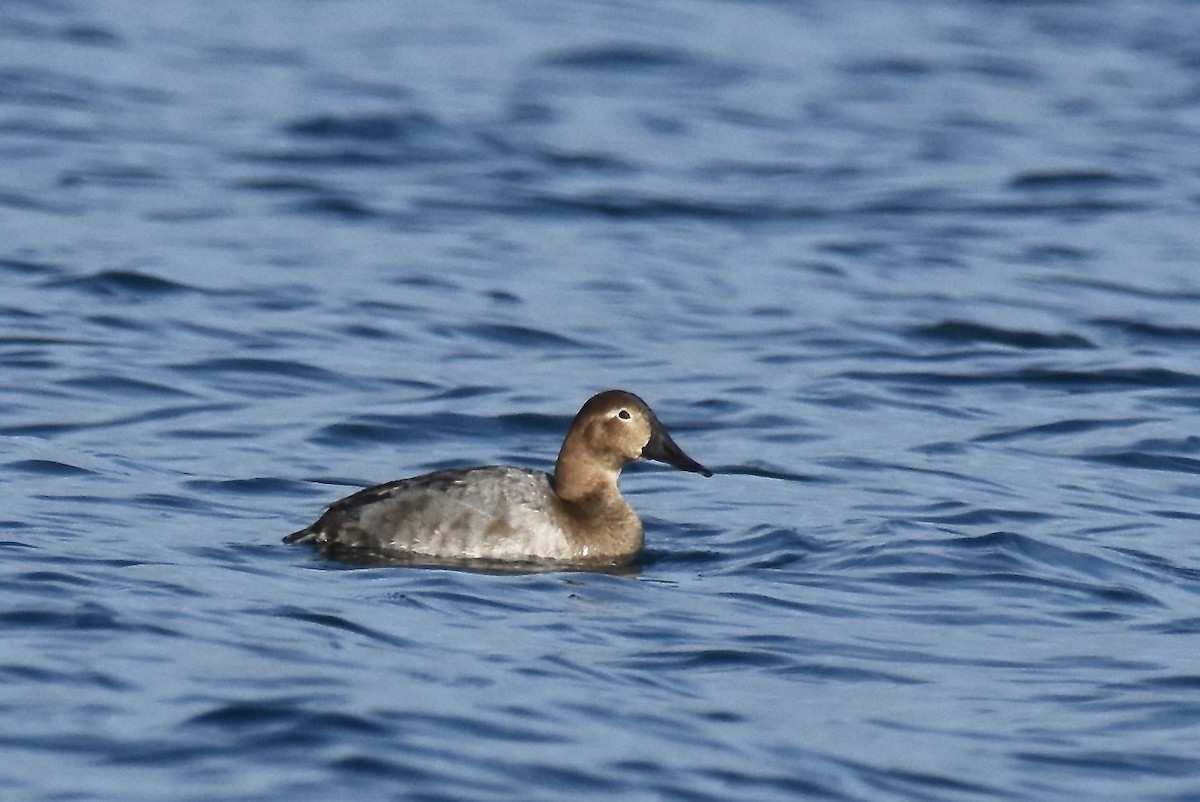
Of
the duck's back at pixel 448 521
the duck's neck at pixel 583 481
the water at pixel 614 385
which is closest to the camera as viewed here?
the water at pixel 614 385

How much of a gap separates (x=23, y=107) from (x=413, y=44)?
5.95 meters

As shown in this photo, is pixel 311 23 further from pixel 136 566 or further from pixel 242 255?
pixel 136 566

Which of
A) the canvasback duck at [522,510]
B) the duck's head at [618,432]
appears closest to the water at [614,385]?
the canvasback duck at [522,510]

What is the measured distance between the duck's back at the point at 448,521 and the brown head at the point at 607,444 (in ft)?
1.29

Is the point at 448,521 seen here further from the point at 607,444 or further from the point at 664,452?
the point at 664,452

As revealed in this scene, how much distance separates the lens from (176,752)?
24.1 feet

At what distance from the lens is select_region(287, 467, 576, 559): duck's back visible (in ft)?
33.2

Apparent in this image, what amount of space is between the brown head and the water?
1.39 feet

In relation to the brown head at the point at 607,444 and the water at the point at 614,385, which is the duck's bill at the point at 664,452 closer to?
the brown head at the point at 607,444

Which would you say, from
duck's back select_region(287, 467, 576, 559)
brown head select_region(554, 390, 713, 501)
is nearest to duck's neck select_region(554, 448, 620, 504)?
brown head select_region(554, 390, 713, 501)

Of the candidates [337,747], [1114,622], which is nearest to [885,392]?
[1114,622]

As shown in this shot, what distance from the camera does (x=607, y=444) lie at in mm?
10844

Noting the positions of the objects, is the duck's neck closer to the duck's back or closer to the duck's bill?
the duck's bill

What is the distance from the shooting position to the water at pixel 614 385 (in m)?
7.85
